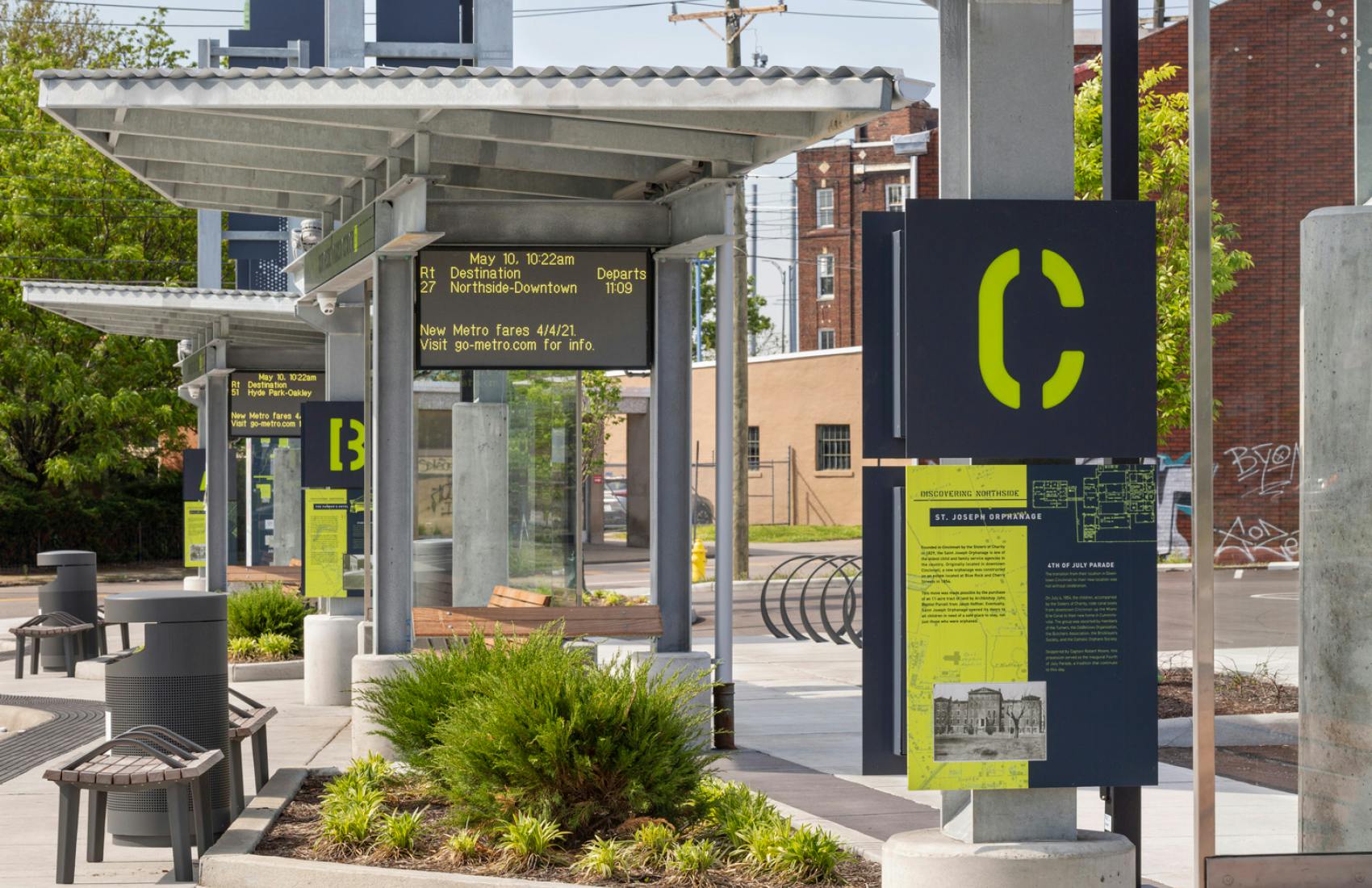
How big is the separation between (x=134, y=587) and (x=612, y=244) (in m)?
25.6

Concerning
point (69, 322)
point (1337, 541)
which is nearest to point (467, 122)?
point (1337, 541)

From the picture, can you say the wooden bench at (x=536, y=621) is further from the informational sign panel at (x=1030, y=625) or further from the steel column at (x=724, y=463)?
the informational sign panel at (x=1030, y=625)

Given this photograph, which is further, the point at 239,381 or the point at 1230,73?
the point at 239,381

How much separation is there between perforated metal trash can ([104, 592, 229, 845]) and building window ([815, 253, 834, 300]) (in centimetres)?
6515

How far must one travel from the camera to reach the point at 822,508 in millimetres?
54062

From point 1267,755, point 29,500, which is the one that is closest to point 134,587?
point 29,500

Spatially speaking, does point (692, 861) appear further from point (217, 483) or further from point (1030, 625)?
point (217, 483)

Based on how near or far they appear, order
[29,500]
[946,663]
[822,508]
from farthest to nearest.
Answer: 1. [822,508]
2. [29,500]
3. [946,663]

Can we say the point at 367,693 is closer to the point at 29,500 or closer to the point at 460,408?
the point at 460,408

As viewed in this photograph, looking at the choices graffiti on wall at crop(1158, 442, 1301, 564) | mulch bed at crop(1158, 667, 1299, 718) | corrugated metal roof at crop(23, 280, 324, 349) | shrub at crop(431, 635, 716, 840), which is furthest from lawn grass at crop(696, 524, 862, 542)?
graffiti on wall at crop(1158, 442, 1301, 564)

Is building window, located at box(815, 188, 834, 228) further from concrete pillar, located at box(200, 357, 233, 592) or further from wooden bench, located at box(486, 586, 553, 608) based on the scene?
wooden bench, located at box(486, 586, 553, 608)

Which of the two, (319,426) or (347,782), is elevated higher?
(319,426)

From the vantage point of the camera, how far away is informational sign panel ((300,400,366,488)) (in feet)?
48.9

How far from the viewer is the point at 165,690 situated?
841 cm
